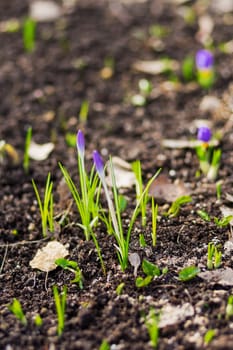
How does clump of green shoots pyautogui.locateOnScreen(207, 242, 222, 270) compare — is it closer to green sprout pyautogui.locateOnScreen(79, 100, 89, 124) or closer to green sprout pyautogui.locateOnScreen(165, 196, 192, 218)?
green sprout pyautogui.locateOnScreen(165, 196, 192, 218)

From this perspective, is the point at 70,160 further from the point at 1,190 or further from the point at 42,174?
the point at 1,190

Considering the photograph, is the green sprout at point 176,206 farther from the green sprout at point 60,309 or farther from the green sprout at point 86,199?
the green sprout at point 60,309

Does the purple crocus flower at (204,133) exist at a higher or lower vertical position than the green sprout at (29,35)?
lower

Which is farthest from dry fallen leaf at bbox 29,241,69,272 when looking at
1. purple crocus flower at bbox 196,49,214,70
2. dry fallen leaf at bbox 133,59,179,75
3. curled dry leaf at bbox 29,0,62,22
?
curled dry leaf at bbox 29,0,62,22

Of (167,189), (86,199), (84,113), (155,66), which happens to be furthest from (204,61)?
(86,199)

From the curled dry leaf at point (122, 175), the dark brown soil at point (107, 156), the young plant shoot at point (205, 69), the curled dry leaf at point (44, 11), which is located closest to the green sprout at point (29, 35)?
the dark brown soil at point (107, 156)

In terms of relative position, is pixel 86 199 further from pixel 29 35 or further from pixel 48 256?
pixel 29 35
